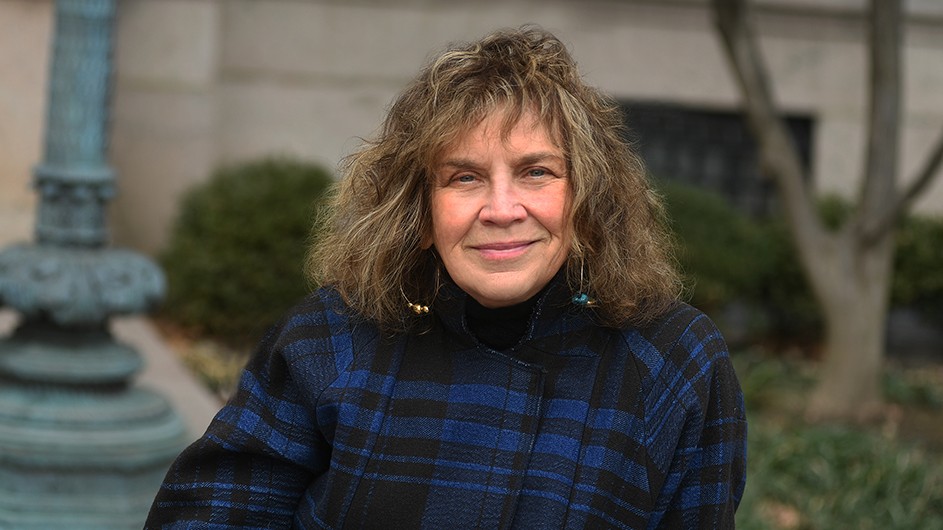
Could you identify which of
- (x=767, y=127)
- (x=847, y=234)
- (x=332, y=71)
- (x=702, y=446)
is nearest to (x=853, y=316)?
(x=847, y=234)

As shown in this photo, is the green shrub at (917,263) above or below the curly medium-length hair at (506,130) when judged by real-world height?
below

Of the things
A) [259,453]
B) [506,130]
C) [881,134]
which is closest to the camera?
[506,130]

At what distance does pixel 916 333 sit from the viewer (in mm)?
9719

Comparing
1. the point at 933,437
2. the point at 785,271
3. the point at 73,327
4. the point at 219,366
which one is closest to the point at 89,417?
the point at 73,327

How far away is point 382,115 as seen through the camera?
7426 mm

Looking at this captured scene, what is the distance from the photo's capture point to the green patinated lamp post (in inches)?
175

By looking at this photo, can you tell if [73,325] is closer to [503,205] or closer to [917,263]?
[503,205]

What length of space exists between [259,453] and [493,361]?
0.41 metres

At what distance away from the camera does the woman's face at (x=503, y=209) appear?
7.50 feet

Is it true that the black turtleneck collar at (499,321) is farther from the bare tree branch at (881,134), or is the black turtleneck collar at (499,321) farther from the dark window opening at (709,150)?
the dark window opening at (709,150)

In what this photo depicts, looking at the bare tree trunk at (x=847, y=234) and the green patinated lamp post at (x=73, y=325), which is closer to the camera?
the green patinated lamp post at (x=73, y=325)

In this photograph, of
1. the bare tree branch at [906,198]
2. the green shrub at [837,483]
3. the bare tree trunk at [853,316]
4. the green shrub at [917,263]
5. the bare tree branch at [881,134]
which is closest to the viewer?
the green shrub at [837,483]

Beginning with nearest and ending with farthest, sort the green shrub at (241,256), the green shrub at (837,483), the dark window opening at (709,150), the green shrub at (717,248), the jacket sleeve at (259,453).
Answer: the jacket sleeve at (259,453) → the green shrub at (837,483) → the green shrub at (241,256) → the green shrub at (717,248) → the dark window opening at (709,150)

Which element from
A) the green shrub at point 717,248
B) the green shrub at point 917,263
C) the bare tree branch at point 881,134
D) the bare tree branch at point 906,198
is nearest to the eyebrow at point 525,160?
the bare tree branch at point 906,198
